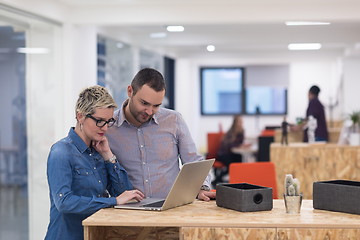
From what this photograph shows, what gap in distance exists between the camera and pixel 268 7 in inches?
293

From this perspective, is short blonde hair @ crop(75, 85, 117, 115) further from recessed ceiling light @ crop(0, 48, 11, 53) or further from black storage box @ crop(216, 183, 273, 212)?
recessed ceiling light @ crop(0, 48, 11, 53)

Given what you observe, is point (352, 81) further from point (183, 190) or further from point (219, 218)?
point (219, 218)

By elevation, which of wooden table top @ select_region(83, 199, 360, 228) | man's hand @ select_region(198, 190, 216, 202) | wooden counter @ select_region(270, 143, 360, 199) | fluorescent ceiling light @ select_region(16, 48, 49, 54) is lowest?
wooden counter @ select_region(270, 143, 360, 199)

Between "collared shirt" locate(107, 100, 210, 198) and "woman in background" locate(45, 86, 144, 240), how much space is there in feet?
1.04

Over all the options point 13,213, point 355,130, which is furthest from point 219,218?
point 355,130

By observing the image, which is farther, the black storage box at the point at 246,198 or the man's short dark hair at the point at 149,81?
the man's short dark hair at the point at 149,81

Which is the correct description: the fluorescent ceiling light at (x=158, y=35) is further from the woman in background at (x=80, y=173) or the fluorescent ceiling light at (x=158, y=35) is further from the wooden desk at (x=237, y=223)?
the wooden desk at (x=237, y=223)

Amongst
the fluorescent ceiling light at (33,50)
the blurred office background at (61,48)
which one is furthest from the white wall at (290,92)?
the fluorescent ceiling light at (33,50)

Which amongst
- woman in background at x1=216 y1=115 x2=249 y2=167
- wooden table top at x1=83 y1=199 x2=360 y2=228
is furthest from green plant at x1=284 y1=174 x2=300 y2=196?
woman in background at x1=216 y1=115 x2=249 y2=167

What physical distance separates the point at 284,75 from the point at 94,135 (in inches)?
601

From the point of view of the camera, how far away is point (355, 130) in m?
8.81

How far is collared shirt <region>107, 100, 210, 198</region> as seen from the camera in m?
3.92

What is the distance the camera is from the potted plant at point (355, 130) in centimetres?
861

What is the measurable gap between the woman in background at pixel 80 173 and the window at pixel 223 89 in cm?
1545
